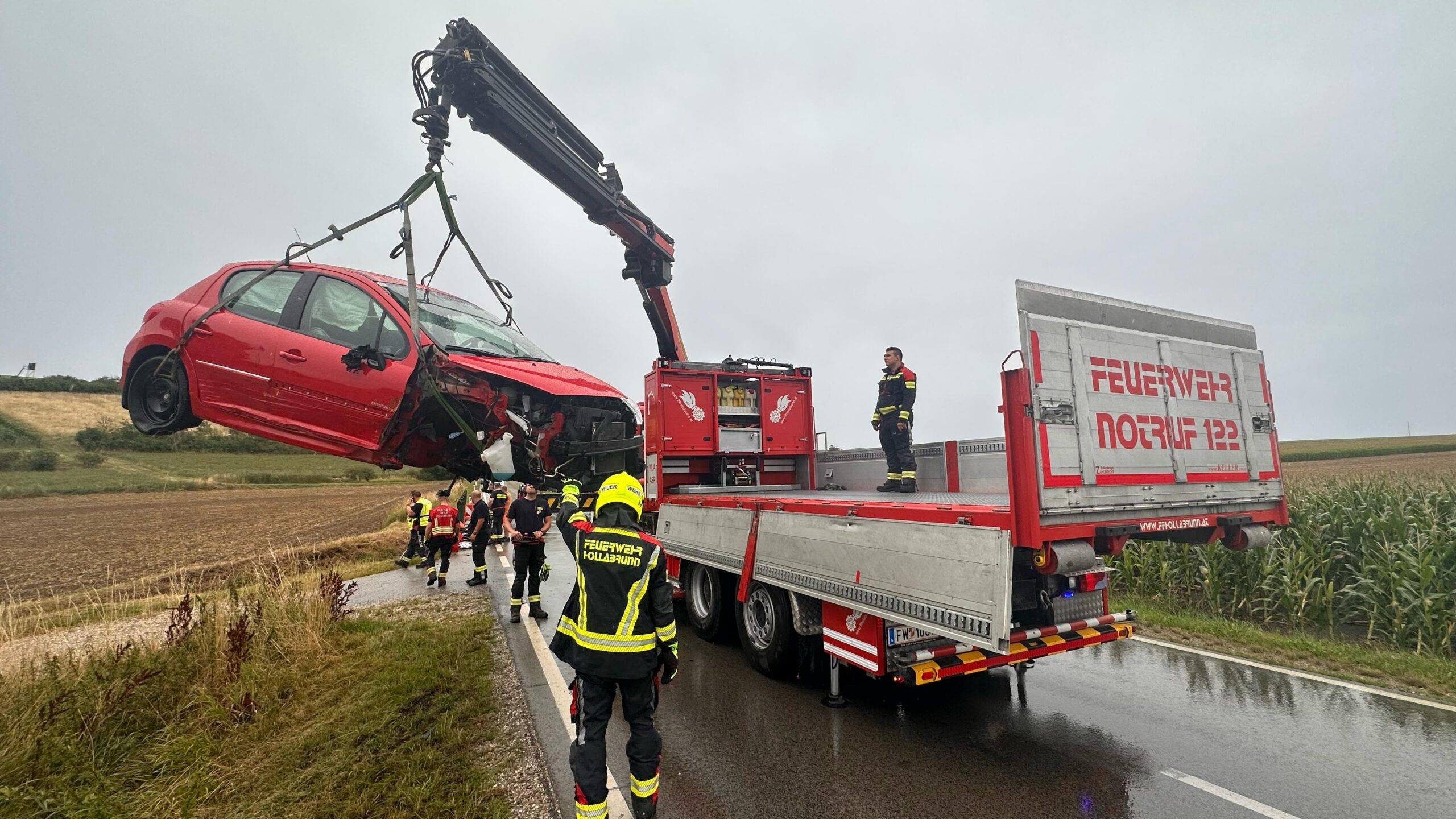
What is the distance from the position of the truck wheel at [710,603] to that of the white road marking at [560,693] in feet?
4.96

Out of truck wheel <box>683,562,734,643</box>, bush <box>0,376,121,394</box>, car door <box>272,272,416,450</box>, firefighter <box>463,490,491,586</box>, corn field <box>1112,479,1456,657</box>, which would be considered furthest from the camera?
bush <box>0,376,121,394</box>

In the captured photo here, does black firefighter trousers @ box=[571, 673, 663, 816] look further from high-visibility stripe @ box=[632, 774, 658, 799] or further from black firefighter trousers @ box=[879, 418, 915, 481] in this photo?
black firefighter trousers @ box=[879, 418, 915, 481]

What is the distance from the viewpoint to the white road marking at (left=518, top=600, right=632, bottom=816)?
3066mm

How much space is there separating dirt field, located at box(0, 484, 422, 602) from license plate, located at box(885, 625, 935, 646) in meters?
6.46

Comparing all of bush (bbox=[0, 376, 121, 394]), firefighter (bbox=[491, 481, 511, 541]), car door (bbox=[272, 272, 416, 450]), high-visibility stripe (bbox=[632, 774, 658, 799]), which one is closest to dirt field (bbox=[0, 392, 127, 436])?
bush (bbox=[0, 376, 121, 394])

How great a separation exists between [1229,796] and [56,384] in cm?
5076

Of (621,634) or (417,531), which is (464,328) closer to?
(621,634)

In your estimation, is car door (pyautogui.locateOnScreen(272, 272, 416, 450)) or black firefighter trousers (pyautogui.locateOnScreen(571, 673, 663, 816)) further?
car door (pyautogui.locateOnScreen(272, 272, 416, 450))

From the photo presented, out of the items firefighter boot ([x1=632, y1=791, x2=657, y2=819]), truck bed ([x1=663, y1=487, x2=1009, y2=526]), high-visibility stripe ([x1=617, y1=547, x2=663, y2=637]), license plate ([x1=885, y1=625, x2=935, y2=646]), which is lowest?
firefighter boot ([x1=632, y1=791, x2=657, y2=819])

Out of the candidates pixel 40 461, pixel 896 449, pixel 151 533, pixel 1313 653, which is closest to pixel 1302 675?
pixel 1313 653

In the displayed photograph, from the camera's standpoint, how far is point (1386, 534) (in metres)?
6.82

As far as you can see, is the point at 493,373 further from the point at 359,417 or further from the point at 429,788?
the point at 429,788

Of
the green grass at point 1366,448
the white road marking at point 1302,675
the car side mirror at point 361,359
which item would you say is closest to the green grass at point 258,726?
the car side mirror at point 361,359

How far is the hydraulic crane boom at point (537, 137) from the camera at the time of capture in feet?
17.4
